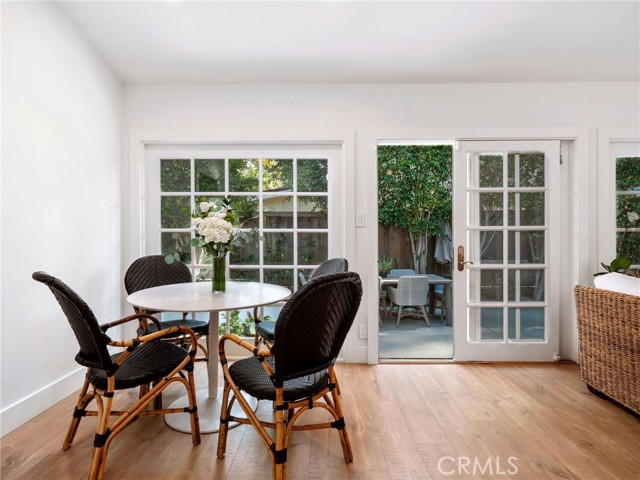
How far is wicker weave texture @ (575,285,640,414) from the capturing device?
2.10m

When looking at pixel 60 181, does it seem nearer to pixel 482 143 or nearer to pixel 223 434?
pixel 223 434

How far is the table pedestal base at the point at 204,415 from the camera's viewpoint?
2012 mm

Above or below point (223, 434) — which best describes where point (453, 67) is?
above

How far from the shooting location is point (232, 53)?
2740mm

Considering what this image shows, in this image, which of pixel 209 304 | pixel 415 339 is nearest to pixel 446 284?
pixel 415 339

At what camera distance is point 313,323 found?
1.52 metres

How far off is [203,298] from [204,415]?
0.67m

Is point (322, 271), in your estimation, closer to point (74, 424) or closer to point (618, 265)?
point (74, 424)

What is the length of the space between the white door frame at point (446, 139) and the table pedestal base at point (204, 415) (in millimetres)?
1312

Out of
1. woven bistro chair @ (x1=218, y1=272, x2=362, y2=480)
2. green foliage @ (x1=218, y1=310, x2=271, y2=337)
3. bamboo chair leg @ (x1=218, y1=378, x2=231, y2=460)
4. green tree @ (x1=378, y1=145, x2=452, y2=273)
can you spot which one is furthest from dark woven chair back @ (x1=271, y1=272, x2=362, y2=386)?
green tree @ (x1=378, y1=145, x2=452, y2=273)

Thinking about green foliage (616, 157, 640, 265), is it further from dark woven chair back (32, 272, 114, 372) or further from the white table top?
dark woven chair back (32, 272, 114, 372)

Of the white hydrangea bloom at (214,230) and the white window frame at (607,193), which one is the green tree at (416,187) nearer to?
the white window frame at (607,193)

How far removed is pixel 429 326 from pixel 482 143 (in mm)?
2538

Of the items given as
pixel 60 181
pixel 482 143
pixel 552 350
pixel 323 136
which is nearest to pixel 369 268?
pixel 323 136
